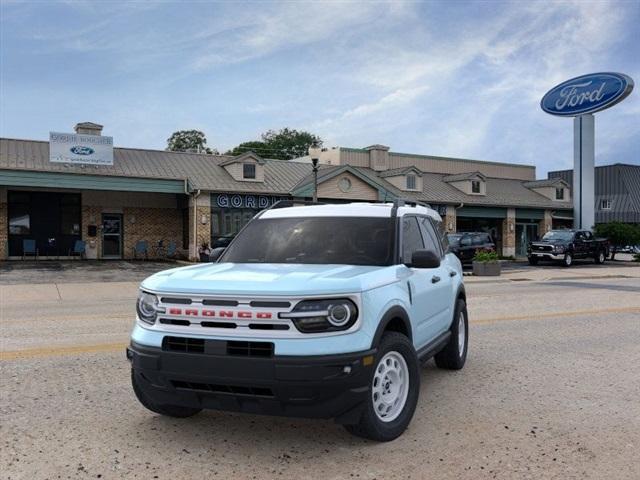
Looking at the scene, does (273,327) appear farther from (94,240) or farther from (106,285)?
(94,240)

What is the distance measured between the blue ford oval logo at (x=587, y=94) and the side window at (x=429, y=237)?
33.3m

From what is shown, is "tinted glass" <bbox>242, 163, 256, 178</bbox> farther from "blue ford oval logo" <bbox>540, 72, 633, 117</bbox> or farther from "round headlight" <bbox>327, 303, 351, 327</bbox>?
"round headlight" <bbox>327, 303, 351, 327</bbox>

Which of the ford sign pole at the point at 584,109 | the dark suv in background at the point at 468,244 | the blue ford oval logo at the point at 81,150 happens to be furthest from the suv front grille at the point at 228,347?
the ford sign pole at the point at 584,109

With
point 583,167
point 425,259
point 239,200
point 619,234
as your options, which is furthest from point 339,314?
point 583,167

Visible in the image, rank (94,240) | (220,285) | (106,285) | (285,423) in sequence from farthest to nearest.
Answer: (94,240), (106,285), (285,423), (220,285)

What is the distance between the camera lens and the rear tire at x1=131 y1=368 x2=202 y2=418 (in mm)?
4477

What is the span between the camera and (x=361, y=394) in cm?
394

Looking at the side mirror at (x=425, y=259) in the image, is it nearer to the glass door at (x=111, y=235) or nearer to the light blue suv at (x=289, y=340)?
the light blue suv at (x=289, y=340)

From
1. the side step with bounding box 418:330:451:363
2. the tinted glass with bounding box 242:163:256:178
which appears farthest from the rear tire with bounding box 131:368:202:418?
the tinted glass with bounding box 242:163:256:178

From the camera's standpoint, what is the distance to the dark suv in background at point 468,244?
2644 cm

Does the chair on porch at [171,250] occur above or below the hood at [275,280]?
below

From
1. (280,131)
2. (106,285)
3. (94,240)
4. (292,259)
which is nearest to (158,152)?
(94,240)

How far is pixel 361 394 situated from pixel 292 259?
5.10 ft

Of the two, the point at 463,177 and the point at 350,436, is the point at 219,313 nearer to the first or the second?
the point at 350,436
